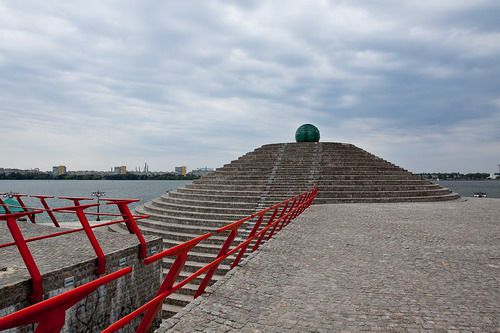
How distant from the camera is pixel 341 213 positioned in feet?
40.9

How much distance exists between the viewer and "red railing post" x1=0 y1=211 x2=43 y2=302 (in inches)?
158

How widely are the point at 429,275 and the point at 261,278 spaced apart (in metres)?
2.67

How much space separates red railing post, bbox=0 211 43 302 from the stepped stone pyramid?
536 cm

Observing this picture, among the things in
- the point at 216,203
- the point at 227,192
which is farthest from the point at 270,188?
the point at 216,203

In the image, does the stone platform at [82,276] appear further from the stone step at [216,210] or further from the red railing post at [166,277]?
the stone step at [216,210]

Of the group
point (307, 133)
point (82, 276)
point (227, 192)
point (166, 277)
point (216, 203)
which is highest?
point (307, 133)

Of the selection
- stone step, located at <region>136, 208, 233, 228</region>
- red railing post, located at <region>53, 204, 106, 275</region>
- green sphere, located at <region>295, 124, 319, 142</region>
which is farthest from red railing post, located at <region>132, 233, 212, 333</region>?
green sphere, located at <region>295, 124, 319, 142</region>

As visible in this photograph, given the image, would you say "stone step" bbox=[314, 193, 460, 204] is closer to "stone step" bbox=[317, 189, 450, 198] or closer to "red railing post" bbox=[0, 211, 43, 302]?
"stone step" bbox=[317, 189, 450, 198]

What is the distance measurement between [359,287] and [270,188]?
13.0 m

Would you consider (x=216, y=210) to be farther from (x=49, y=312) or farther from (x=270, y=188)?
(x=49, y=312)

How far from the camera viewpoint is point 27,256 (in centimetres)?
423

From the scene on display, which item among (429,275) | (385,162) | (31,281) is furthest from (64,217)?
(429,275)

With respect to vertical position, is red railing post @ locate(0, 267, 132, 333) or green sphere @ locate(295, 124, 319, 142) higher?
green sphere @ locate(295, 124, 319, 142)

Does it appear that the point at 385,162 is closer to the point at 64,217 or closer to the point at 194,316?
the point at 194,316
